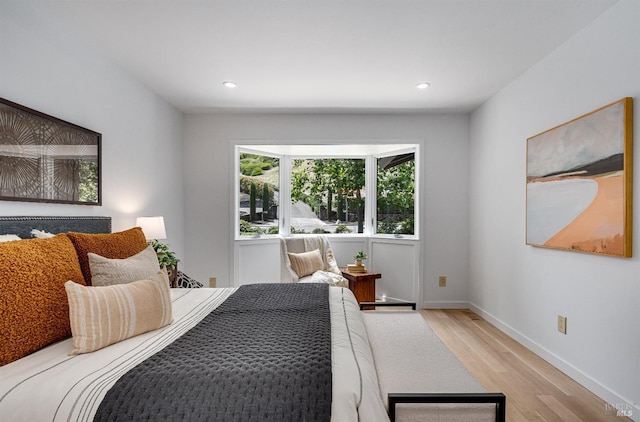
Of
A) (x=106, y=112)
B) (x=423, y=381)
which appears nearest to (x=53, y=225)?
(x=106, y=112)

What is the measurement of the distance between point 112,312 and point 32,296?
0.28 meters

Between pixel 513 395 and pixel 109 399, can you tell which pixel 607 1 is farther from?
pixel 109 399

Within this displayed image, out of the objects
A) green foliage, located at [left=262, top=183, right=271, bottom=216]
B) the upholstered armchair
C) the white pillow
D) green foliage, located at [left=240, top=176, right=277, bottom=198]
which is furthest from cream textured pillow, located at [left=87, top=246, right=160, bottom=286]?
green foliage, located at [left=262, top=183, right=271, bottom=216]

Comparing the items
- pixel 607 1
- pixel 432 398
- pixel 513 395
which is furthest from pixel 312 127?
pixel 432 398

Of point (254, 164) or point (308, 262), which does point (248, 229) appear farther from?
point (308, 262)

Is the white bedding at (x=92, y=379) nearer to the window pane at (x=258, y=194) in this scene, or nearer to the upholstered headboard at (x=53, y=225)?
the upholstered headboard at (x=53, y=225)

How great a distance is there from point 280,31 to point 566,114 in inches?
86.7

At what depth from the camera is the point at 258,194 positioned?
5000 mm

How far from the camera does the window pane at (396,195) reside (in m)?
4.87

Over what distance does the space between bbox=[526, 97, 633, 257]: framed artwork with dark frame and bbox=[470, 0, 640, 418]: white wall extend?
7 centimetres

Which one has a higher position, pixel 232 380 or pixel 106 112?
pixel 106 112

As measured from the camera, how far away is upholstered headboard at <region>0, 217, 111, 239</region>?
2064mm

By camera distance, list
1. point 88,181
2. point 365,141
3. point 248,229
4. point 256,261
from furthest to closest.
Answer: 1. point 248,229
2. point 256,261
3. point 365,141
4. point 88,181

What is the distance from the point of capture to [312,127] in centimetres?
462
